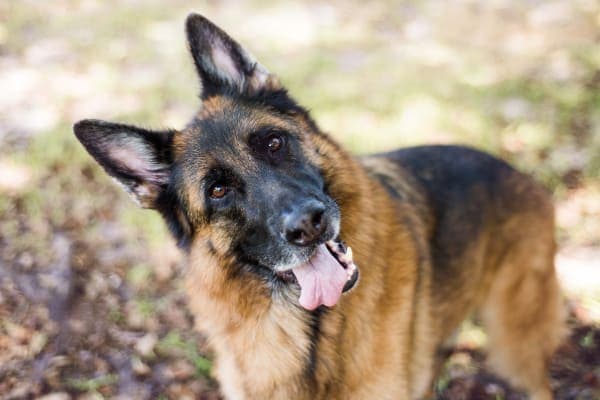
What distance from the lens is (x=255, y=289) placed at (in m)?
2.89

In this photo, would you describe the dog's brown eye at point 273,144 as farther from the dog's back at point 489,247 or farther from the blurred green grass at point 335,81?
the blurred green grass at point 335,81

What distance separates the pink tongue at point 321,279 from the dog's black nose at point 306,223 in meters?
0.21

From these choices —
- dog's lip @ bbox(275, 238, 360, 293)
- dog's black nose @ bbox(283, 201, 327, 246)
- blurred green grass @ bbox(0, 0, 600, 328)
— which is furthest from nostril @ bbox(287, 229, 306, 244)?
blurred green grass @ bbox(0, 0, 600, 328)

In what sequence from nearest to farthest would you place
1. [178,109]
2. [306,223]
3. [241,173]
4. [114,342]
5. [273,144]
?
1. [306,223]
2. [241,173]
3. [273,144]
4. [114,342]
5. [178,109]

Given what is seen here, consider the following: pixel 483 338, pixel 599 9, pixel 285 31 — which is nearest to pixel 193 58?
pixel 483 338

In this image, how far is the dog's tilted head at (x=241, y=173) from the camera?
2.67 metres

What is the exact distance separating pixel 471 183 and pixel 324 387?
5.52ft

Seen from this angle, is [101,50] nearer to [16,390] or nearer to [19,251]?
[19,251]

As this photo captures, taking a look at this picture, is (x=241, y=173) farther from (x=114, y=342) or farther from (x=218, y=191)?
(x=114, y=342)

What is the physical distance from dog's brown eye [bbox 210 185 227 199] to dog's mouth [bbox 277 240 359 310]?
1.79 ft

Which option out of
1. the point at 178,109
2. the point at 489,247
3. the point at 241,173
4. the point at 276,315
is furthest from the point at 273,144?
the point at 178,109

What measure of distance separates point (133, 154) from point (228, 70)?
74 cm

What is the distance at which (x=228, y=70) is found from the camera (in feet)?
10.3

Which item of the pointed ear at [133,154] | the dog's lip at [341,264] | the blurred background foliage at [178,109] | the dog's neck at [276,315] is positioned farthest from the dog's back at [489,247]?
the pointed ear at [133,154]
